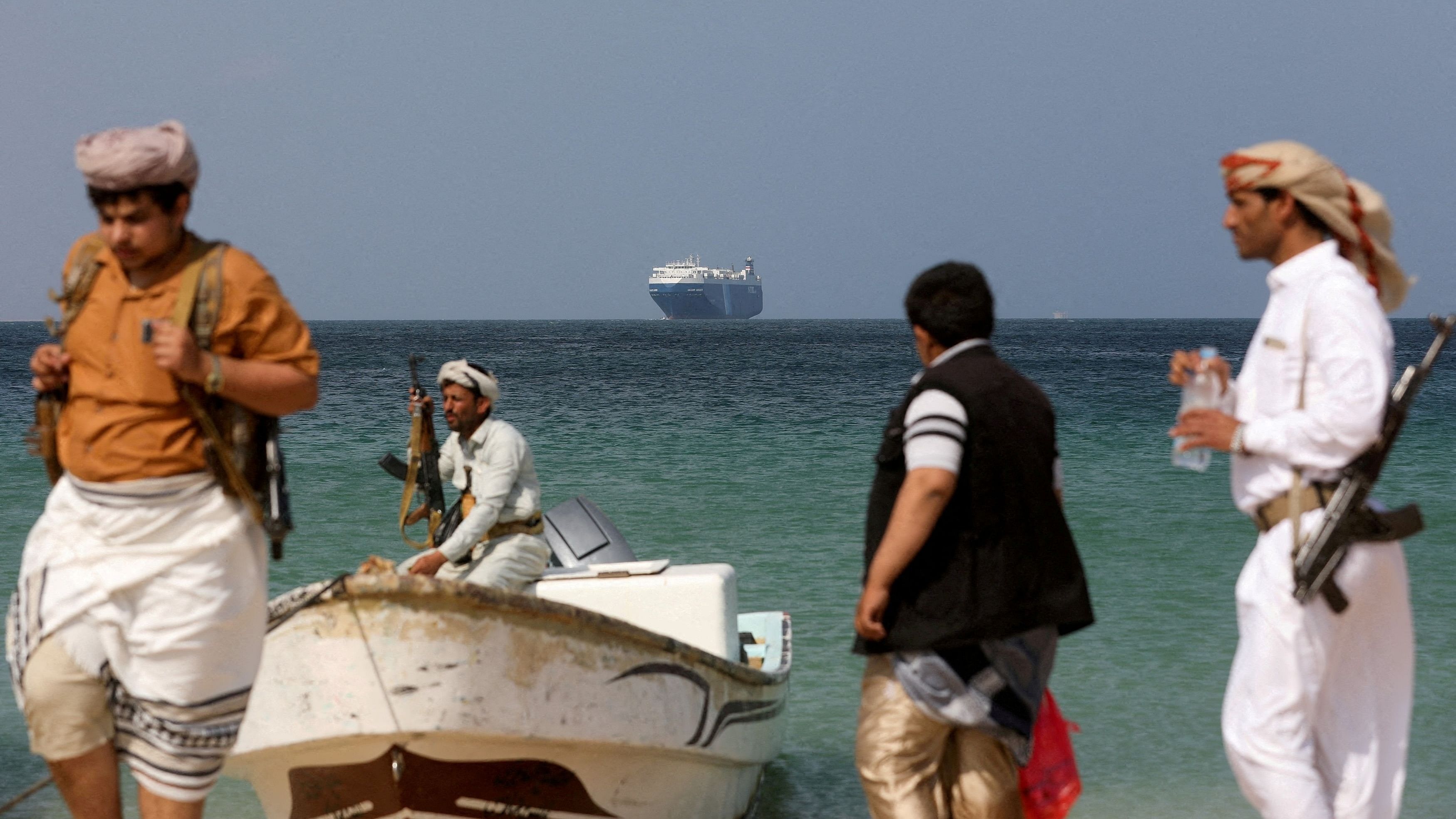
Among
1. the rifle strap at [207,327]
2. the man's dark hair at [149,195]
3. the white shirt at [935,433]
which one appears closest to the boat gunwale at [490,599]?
the rifle strap at [207,327]

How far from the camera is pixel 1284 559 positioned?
10.3 feet

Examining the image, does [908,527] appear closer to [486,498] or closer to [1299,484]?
[1299,484]

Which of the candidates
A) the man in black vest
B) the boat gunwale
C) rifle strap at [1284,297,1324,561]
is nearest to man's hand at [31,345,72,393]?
the boat gunwale

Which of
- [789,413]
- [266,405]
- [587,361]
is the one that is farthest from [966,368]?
[587,361]

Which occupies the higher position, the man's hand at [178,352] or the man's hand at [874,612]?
the man's hand at [178,352]

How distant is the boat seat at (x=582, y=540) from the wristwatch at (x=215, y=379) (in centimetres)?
449

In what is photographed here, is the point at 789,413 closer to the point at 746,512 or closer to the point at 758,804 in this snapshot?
the point at 746,512

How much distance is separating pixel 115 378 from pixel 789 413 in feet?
95.8

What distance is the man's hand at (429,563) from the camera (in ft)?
20.6

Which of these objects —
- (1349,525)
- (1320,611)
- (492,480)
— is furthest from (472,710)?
(1349,525)

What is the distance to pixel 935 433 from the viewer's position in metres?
3.39

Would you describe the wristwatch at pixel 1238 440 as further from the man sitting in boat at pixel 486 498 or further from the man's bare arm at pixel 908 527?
the man sitting in boat at pixel 486 498

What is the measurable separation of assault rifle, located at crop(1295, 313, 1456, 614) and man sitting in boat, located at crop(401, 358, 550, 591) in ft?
12.4

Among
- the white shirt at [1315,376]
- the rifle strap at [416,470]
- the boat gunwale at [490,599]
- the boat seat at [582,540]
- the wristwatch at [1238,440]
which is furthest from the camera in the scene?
the boat seat at [582,540]
